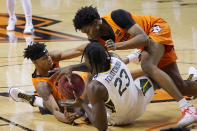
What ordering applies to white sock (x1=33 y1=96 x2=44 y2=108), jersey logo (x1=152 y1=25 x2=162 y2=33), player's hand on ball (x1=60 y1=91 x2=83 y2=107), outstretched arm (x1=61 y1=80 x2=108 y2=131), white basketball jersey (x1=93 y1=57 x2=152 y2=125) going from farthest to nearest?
1. white sock (x1=33 y1=96 x2=44 y2=108)
2. jersey logo (x1=152 y1=25 x2=162 y2=33)
3. player's hand on ball (x1=60 y1=91 x2=83 y2=107)
4. white basketball jersey (x1=93 y1=57 x2=152 y2=125)
5. outstretched arm (x1=61 y1=80 x2=108 y2=131)

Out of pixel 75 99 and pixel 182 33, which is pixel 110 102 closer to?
pixel 75 99

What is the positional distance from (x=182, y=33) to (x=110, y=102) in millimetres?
6266

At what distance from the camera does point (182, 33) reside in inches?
436

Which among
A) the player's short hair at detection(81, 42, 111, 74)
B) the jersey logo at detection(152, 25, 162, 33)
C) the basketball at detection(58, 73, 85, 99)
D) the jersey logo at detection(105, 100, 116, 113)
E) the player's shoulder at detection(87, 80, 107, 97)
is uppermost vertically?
the jersey logo at detection(152, 25, 162, 33)

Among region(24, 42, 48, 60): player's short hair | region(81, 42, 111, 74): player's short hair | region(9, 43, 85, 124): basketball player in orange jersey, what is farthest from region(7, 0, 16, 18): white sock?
region(81, 42, 111, 74): player's short hair

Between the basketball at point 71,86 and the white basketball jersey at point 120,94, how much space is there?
478 millimetres

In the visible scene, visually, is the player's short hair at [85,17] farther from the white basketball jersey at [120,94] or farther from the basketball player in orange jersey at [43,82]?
the basketball player in orange jersey at [43,82]

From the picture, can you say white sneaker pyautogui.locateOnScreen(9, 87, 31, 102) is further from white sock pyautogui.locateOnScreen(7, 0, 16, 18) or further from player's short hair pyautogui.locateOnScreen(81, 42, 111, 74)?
white sock pyautogui.locateOnScreen(7, 0, 16, 18)

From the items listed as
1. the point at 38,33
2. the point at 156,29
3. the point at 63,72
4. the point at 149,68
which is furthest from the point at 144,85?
the point at 38,33

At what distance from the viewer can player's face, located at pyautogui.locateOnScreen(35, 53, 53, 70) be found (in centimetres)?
599

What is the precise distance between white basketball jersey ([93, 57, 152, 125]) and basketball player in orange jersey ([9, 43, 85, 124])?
74 cm

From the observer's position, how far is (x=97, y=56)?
16.3ft

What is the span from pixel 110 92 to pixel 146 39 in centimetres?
82

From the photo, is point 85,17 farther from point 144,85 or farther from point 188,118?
point 188,118
